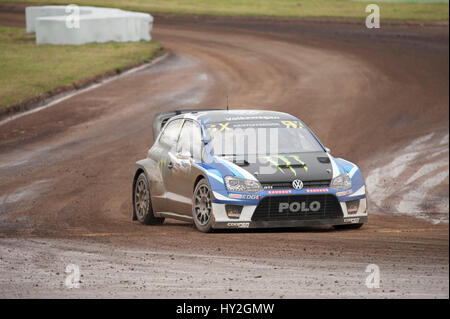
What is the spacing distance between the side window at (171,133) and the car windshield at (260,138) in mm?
812

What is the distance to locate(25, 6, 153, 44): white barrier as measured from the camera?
3272 cm

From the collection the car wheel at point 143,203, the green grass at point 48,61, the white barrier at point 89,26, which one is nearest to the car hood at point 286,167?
the car wheel at point 143,203

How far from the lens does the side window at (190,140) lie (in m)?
12.8

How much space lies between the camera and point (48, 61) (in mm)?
30344

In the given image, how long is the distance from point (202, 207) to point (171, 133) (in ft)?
6.84

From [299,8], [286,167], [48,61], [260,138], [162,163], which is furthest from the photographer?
[299,8]

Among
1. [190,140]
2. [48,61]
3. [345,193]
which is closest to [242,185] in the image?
[345,193]

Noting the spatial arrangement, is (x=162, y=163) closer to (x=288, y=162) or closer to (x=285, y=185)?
(x=288, y=162)

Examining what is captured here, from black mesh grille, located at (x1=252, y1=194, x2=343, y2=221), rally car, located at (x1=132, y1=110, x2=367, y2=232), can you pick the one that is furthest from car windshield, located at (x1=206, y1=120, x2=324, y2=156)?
black mesh grille, located at (x1=252, y1=194, x2=343, y2=221)

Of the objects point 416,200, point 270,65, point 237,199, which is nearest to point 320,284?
point 237,199

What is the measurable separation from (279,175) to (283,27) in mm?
34719

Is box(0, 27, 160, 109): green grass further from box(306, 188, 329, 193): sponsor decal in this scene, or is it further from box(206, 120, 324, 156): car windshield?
box(306, 188, 329, 193): sponsor decal

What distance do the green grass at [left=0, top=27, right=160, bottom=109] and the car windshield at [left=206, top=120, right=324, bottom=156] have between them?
11902 millimetres

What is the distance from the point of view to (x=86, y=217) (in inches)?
570
